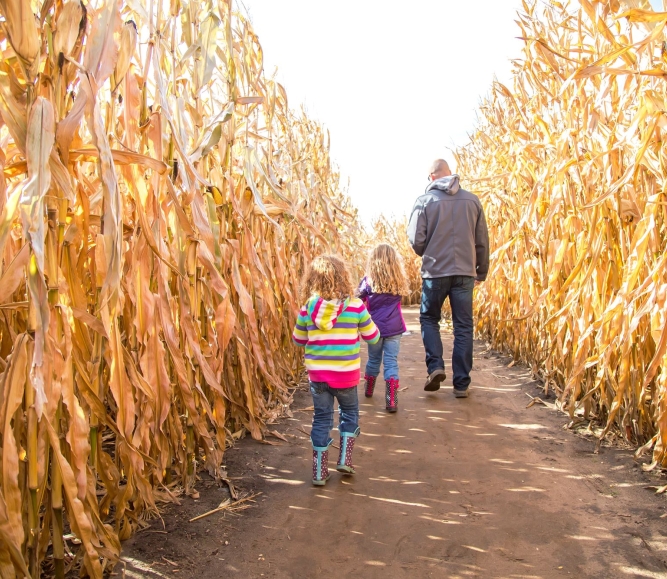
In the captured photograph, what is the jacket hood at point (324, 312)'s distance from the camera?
115 inches

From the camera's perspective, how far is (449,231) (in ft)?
14.7

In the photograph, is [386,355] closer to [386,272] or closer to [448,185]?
[386,272]

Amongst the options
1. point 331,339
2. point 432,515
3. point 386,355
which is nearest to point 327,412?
point 331,339

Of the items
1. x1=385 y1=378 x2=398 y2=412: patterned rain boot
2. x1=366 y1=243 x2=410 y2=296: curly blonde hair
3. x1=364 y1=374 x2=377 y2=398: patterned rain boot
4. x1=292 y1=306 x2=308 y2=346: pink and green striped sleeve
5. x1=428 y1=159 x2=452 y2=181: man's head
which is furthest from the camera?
x1=428 y1=159 x2=452 y2=181: man's head

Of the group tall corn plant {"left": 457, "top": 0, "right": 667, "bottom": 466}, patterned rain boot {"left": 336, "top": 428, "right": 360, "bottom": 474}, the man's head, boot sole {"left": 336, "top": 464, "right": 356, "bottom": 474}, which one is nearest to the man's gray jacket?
the man's head

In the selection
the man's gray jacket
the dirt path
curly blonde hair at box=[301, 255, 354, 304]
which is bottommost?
the dirt path

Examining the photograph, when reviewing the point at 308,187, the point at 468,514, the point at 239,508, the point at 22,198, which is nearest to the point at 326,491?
the point at 239,508

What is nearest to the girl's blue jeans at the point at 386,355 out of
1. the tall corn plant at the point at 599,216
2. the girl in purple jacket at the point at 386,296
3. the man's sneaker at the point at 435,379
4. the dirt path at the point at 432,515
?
the girl in purple jacket at the point at 386,296

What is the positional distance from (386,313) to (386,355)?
0.91 feet

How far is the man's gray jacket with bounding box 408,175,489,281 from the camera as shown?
444cm

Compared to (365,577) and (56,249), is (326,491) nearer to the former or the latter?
(365,577)

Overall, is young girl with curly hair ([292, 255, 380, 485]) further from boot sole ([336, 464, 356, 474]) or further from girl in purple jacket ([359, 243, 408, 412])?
girl in purple jacket ([359, 243, 408, 412])

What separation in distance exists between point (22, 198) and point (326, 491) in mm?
1813

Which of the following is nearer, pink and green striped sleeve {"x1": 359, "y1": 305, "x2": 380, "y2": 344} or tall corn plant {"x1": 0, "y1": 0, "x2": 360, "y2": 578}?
tall corn plant {"x1": 0, "y1": 0, "x2": 360, "y2": 578}
